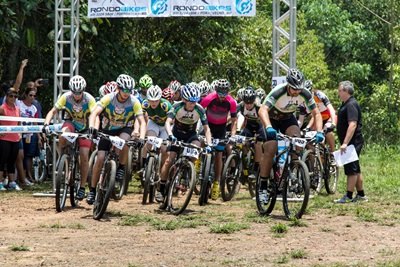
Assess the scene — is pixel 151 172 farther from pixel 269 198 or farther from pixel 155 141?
pixel 269 198

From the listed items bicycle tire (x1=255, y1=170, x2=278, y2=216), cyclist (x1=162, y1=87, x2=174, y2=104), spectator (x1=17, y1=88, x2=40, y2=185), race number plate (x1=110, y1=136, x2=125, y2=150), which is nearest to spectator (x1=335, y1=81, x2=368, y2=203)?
bicycle tire (x1=255, y1=170, x2=278, y2=216)

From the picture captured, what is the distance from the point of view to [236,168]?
16.8 meters

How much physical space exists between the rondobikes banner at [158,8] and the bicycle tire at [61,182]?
4467 millimetres

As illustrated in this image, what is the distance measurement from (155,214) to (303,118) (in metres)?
5.01

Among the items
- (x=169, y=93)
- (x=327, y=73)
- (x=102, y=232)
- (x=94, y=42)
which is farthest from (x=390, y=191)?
(x=327, y=73)

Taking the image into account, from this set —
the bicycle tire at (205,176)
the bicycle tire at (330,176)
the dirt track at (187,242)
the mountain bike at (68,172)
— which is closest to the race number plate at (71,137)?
the mountain bike at (68,172)

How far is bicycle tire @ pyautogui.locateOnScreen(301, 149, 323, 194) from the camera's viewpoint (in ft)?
55.5

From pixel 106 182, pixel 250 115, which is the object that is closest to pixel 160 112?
pixel 250 115

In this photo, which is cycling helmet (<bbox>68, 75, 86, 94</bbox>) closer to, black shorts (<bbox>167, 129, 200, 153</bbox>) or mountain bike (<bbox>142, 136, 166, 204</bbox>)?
mountain bike (<bbox>142, 136, 166, 204</bbox>)

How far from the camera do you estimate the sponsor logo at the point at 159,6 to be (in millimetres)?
18484

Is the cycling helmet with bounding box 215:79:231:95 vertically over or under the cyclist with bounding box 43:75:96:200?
over

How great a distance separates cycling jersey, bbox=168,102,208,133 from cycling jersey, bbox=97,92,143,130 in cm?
81

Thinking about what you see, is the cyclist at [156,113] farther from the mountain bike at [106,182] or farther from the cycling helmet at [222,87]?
the mountain bike at [106,182]

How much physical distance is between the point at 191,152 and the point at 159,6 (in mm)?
4624
